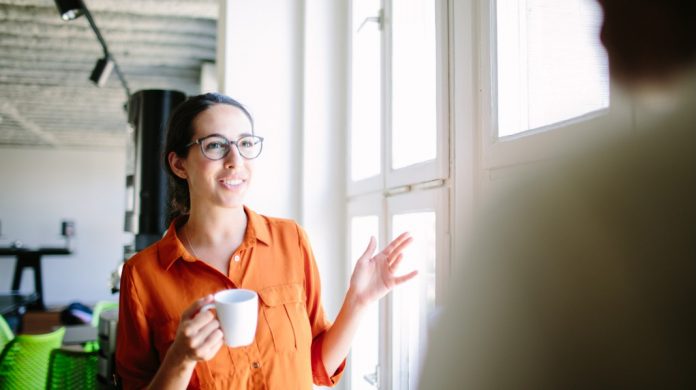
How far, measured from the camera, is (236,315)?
36.2 inches

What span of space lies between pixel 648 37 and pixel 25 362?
3153 millimetres

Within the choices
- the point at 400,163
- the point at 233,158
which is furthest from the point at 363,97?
the point at 233,158

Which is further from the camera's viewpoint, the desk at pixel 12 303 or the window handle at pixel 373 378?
the desk at pixel 12 303

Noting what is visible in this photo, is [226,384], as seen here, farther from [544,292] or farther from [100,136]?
[100,136]

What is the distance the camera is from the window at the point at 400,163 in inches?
50.5

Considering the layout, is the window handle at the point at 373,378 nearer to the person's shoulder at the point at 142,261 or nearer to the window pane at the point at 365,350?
the window pane at the point at 365,350

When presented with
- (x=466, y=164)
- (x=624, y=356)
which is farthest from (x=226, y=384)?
(x=624, y=356)

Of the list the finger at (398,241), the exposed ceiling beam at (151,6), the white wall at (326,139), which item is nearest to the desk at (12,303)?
the exposed ceiling beam at (151,6)

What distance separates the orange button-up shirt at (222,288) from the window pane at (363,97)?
87 centimetres

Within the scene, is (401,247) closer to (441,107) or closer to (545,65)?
(441,107)

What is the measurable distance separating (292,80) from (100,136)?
876 cm

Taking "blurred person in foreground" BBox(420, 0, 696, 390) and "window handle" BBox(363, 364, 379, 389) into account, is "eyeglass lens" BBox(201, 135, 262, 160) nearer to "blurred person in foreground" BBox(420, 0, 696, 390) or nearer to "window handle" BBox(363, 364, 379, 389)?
"blurred person in foreground" BBox(420, 0, 696, 390)

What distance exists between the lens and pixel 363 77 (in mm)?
2129

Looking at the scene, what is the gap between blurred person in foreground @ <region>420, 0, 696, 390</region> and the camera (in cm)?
43
